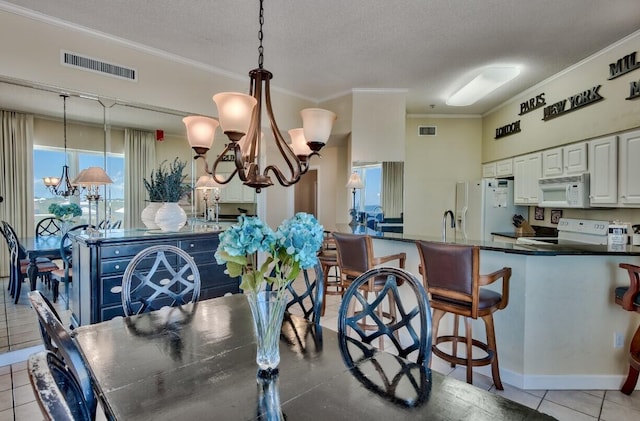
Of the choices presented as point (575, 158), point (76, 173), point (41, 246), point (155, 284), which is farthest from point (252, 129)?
point (575, 158)

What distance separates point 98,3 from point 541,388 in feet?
15.4

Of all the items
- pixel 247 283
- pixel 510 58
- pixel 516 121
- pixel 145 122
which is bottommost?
pixel 247 283

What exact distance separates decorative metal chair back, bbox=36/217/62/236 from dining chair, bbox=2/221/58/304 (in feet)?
0.65

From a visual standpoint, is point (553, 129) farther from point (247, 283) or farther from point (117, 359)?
point (117, 359)

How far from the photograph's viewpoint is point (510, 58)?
12.6ft

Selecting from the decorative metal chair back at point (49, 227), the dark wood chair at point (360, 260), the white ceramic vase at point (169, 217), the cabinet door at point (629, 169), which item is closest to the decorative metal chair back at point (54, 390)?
the dark wood chair at point (360, 260)

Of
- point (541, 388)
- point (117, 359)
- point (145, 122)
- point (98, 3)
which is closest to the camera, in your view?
point (117, 359)

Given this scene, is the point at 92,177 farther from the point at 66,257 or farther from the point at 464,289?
the point at 464,289

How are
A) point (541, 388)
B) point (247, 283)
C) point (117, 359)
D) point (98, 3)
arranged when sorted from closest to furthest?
1. point (247, 283)
2. point (117, 359)
3. point (541, 388)
4. point (98, 3)

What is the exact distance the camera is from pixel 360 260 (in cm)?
281

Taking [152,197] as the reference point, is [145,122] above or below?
above

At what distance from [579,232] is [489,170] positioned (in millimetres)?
1994

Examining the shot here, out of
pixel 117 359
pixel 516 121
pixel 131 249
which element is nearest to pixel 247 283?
pixel 117 359

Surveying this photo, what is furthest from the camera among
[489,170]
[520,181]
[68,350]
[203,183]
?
[489,170]
